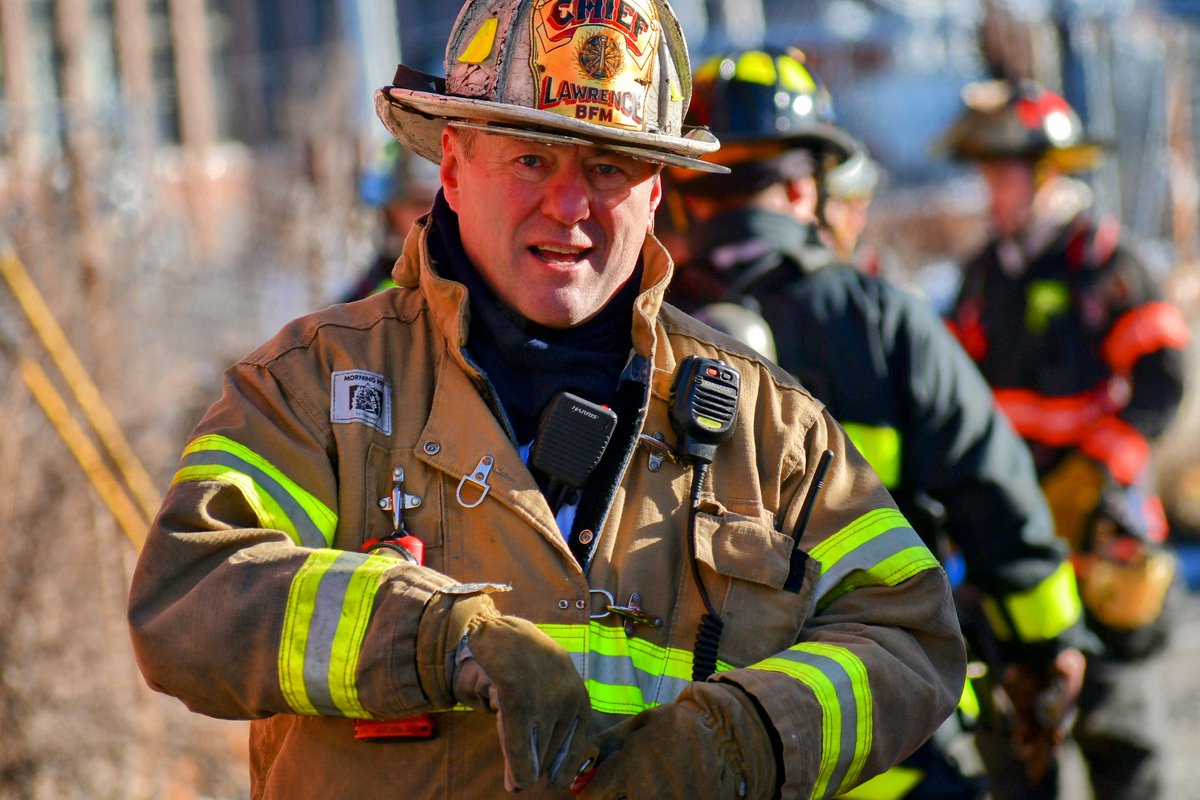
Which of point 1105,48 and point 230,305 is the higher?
point 1105,48

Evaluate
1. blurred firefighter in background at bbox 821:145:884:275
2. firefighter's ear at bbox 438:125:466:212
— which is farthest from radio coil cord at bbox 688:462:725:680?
blurred firefighter in background at bbox 821:145:884:275

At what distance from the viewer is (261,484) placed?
215 centimetres

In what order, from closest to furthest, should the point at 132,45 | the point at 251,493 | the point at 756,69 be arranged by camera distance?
1. the point at 251,493
2. the point at 756,69
3. the point at 132,45

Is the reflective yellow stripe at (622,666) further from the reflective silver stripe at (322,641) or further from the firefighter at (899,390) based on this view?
the firefighter at (899,390)

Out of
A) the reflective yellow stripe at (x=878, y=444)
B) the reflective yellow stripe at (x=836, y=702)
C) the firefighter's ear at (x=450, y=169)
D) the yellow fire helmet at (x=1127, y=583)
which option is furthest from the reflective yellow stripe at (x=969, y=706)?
the yellow fire helmet at (x=1127, y=583)

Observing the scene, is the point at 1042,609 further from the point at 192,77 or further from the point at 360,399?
the point at 192,77

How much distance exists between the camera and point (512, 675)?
193cm

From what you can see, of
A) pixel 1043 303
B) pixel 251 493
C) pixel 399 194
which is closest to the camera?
pixel 251 493

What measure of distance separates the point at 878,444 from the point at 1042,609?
69cm

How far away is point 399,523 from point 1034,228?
4929mm

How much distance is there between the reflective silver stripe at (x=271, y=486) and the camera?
215cm

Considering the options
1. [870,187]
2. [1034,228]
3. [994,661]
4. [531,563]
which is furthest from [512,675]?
[1034,228]

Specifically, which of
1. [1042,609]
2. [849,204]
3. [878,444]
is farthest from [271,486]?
[849,204]

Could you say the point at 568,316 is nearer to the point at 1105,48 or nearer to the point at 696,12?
the point at 1105,48
